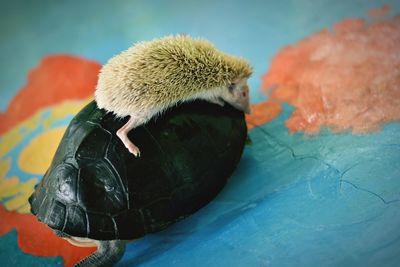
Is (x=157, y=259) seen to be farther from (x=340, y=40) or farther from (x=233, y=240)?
(x=340, y=40)

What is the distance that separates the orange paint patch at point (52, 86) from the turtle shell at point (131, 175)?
132cm

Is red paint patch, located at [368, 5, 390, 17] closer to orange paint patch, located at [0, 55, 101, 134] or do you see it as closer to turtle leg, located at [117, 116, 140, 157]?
turtle leg, located at [117, 116, 140, 157]

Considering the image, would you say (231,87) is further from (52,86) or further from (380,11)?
(52,86)

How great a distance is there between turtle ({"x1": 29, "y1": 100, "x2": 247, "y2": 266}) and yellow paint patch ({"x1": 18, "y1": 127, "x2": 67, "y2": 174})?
0.77m

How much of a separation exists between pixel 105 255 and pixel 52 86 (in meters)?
1.89

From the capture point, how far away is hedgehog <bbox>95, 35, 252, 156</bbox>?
1.90m

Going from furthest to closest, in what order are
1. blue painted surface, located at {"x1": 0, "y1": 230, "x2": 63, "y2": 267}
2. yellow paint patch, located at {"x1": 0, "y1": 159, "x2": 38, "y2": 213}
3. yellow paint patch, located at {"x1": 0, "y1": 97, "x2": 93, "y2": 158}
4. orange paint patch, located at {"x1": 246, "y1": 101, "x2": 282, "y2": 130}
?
yellow paint patch, located at {"x1": 0, "y1": 97, "x2": 93, "y2": 158}
orange paint patch, located at {"x1": 246, "y1": 101, "x2": 282, "y2": 130}
yellow paint patch, located at {"x1": 0, "y1": 159, "x2": 38, "y2": 213}
blue painted surface, located at {"x1": 0, "y1": 230, "x2": 63, "y2": 267}

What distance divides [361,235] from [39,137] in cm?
226

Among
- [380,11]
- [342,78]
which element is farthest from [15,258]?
[380,11]

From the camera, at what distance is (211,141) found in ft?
6.78

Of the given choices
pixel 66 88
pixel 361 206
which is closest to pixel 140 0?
pixel 66 88

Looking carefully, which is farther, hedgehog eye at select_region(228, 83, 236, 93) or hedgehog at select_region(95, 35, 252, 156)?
hedgehog eye at select_region(228, 83, 236, 93)

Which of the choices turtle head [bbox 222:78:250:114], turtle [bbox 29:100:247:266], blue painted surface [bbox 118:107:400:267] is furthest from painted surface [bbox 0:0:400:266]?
turtle head [bbox 222:78:250:114]

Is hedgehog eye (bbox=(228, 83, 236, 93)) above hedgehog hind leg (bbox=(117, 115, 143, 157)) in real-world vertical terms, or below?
above
